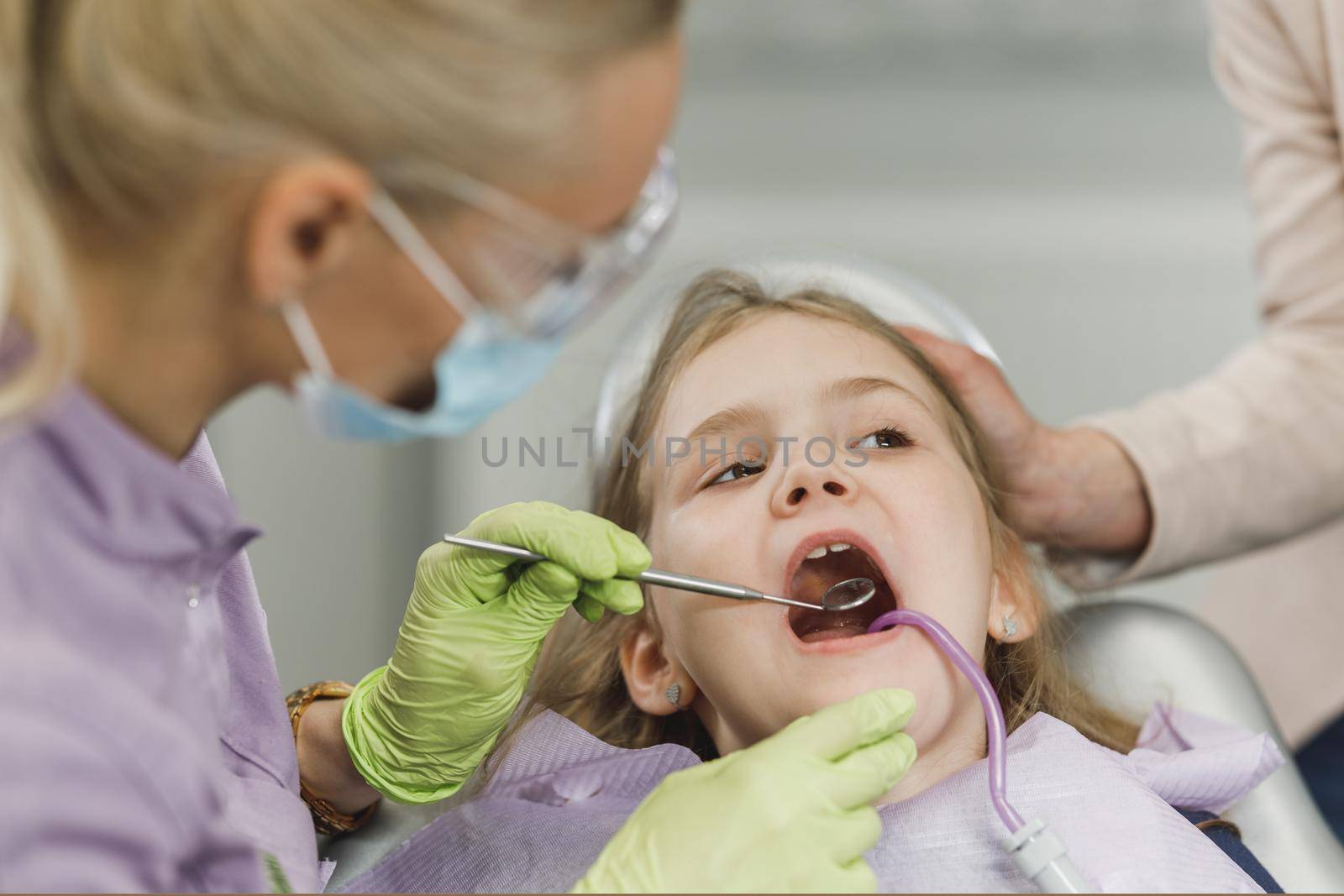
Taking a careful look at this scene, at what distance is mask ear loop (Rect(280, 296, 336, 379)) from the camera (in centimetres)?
75

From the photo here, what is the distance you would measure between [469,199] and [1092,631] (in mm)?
978

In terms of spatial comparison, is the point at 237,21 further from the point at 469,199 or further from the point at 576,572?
the point at 576,572

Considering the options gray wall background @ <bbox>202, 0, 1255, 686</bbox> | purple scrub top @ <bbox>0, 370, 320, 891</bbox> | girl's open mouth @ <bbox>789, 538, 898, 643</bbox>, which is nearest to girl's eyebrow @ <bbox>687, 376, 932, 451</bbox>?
girl's open mouth @ <bbox>789, 538, 898, 643</bbox>

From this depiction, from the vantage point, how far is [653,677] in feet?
4.16

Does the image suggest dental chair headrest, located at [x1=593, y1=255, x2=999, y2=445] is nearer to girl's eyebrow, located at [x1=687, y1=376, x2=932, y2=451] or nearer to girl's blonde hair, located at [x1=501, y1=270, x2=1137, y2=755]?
girl's blonde hair, located at [x1=501, y1=270, x2=1137, y2=755]

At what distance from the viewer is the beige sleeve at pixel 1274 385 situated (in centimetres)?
148

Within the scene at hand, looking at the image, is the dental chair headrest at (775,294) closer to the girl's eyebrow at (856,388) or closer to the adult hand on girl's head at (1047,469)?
the adult hand on girl's head at (1047,469)

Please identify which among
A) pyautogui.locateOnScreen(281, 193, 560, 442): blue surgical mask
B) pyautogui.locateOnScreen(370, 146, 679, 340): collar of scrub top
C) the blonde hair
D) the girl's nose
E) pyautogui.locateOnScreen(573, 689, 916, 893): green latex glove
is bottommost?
pyautogui.locateOnScreen(573, 689, 916, 893): green latex glove

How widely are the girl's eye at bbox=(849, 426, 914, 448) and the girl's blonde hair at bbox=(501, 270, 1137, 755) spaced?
0.28 feet

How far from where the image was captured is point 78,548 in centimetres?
72

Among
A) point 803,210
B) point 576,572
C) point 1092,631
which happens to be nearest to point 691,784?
point 576,572

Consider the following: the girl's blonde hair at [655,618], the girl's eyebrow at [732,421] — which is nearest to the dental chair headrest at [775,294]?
the girl's blonde hair at [655,618]

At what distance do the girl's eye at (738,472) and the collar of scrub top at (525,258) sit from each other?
39 centimetres

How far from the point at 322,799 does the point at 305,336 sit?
0.63 metres
